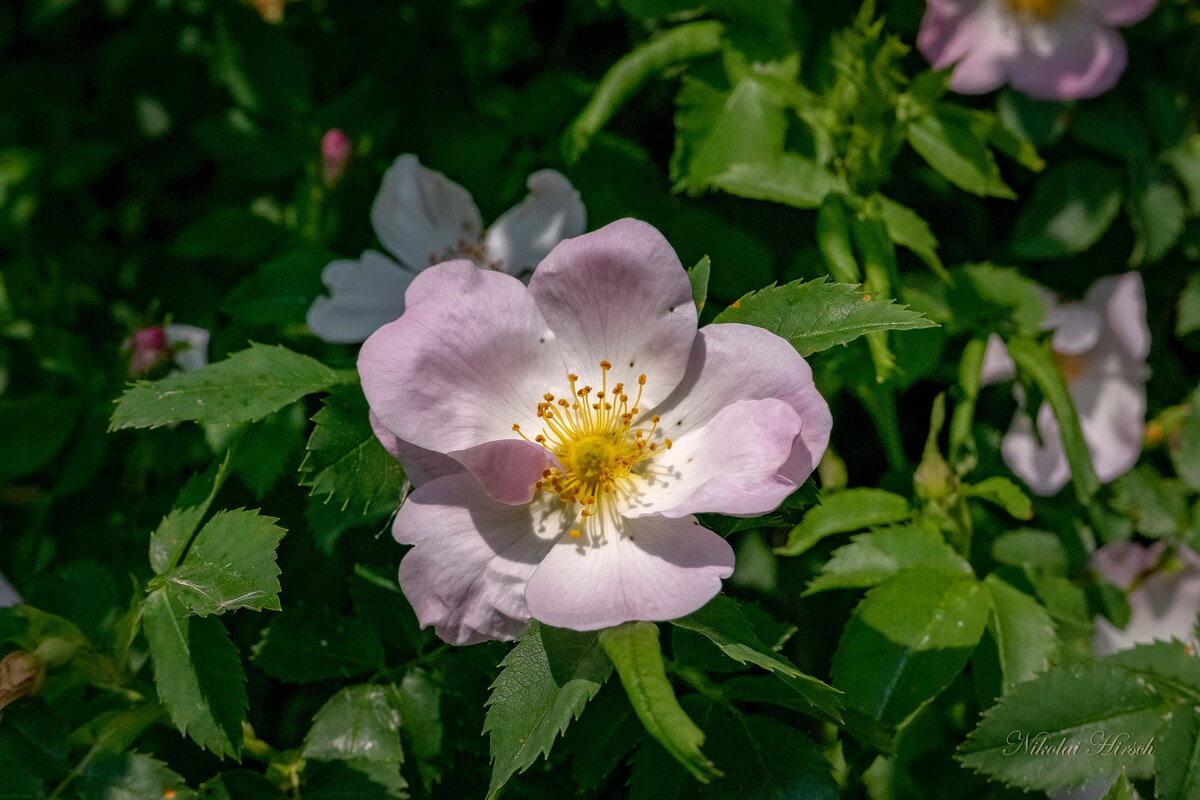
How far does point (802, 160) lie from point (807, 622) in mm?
829

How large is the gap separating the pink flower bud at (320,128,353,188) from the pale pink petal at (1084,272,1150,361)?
162cm

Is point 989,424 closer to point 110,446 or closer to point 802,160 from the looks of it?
point 802,160

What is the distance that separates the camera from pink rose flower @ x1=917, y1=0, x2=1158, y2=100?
1.91 metres

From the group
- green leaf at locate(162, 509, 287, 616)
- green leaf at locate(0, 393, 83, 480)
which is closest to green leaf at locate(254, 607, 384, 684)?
green leaf at locate(162, 509, 287, 616)

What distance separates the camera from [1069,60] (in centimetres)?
196

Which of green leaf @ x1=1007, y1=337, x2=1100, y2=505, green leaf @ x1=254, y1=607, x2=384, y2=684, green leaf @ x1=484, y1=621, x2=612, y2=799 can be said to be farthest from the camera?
green leaf @ x1=1007, y1=337, x2=1100, y2=505

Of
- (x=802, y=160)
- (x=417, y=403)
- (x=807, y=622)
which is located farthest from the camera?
(x=807, y=622)

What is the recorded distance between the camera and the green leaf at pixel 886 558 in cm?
152

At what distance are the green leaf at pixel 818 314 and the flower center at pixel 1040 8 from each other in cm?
114

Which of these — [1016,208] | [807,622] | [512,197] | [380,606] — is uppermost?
[512,197]

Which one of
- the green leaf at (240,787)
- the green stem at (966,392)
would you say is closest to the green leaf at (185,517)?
the green leaf at (240,787)

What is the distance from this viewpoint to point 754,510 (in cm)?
108

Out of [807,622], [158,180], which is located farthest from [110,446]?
[807,622]

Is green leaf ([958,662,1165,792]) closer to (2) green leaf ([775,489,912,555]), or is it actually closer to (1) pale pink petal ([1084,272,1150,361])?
(2) green leaf ([775,489,912,555])
